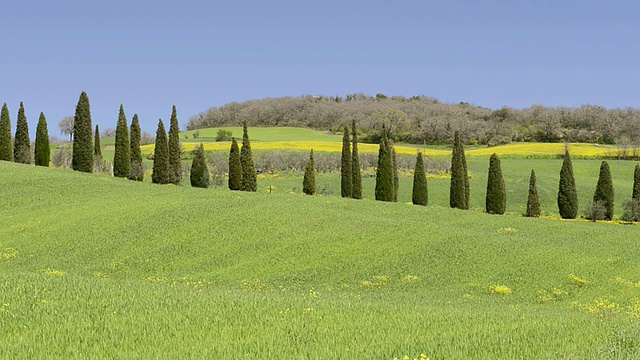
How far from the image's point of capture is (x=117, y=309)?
12.9 meters

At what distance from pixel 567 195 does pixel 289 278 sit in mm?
56988

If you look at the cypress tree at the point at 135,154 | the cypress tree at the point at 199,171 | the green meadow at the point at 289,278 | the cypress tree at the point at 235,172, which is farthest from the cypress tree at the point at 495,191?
the cypress tree at the point at 135,154

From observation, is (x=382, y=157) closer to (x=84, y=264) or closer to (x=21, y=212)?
(x=21, y=212)

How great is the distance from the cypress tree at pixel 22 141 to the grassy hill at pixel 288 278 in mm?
15285

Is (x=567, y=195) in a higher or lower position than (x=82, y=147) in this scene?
lower

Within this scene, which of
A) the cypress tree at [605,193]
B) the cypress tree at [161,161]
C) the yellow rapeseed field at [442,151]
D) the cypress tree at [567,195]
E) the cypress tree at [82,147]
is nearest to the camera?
the cypress tree at [82,147]

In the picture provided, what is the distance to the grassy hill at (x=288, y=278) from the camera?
33.6 feet

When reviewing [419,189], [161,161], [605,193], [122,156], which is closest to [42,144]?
[122,156]

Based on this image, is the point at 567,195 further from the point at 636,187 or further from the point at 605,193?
the point at 636,187

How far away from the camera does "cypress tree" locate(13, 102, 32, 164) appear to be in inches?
3127

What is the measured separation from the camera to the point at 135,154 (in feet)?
265

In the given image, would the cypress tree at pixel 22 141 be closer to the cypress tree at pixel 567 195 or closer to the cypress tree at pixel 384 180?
the cypress tree at pixel 384 180

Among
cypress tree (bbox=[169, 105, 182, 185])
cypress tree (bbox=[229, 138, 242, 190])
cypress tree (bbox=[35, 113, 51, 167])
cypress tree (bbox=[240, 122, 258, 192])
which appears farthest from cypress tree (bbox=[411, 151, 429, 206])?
cypress tree (bbox=[35, 113, 51, 167])

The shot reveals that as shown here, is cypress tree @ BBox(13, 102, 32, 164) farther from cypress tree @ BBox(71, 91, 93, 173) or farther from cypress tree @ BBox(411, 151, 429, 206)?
cypress tree @ BBox(411, 151, 429, 206)
